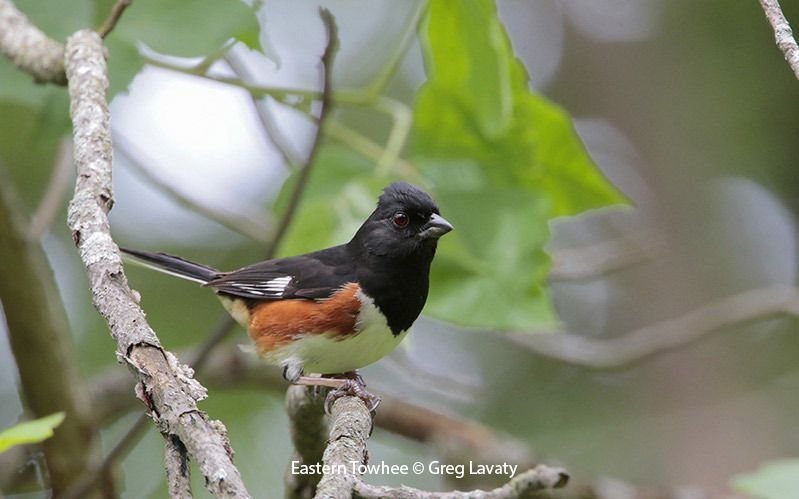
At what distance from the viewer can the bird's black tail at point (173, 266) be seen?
11.7 feet

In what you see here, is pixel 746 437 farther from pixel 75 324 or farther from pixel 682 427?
pixel 75 324

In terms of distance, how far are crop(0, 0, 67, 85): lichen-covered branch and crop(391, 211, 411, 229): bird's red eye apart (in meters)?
1.20

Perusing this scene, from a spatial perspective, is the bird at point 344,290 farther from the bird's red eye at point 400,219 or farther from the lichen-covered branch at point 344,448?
the lichen-covered branch at point 344,448

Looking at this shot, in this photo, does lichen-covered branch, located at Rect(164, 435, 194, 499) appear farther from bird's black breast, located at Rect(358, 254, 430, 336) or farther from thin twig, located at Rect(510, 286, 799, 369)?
thin twig, located at Rect(510, 286, 799, 369)

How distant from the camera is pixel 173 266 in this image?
12.1 ft

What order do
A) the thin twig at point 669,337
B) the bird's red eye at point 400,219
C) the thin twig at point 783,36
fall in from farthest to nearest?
the thin twig at point 669,337 → the bird's red eye at point 400,219 → the thin twig at point 783,36

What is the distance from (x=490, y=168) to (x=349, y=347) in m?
0.90

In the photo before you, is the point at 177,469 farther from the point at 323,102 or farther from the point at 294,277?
the point at 294,277

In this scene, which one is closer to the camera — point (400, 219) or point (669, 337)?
point (400, 219)

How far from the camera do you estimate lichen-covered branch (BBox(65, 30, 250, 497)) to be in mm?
1560

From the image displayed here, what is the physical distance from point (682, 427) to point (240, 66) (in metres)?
4.39

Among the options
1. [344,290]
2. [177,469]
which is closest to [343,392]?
[344,290]

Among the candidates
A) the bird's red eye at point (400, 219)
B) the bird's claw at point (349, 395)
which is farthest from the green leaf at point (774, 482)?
the bird's red eye at point (400, 219)

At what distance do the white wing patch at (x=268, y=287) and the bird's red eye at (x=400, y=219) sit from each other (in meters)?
0.46
